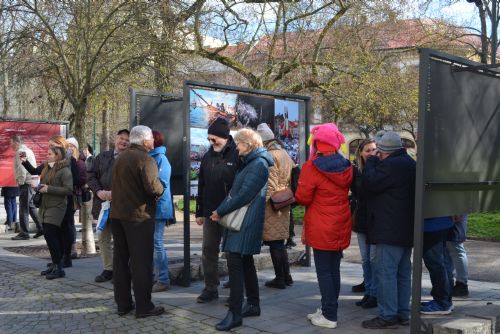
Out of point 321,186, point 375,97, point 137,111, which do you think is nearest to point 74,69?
point 137,111

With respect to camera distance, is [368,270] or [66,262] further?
[66,262]

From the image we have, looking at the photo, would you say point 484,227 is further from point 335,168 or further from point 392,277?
point 335,168

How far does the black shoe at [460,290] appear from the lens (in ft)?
19.8

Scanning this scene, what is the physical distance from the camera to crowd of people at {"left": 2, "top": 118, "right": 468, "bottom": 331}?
188 inches

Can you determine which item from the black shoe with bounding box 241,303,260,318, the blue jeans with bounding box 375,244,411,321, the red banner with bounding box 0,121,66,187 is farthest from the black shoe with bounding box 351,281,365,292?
the red banner with bounding box 0,121,66,187

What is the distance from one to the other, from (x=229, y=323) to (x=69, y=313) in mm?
1806

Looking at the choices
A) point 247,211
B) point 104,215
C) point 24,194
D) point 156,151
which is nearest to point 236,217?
point 247,211

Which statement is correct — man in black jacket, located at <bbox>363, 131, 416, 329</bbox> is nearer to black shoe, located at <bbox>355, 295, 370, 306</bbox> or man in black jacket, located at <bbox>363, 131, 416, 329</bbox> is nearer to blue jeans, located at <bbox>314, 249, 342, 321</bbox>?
blue jeans, located at <bbox>314, 249, 342, 321</bbox>

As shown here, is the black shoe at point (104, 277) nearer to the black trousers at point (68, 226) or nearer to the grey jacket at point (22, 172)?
the black trousers at point (68, 226)

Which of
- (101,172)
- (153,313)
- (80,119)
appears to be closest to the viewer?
(153,313)

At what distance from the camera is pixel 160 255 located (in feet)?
20.6

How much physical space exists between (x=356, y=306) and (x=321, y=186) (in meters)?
1.59

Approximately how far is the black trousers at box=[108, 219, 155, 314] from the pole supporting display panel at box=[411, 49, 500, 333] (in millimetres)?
2491

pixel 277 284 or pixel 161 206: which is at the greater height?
pixel 161 206
